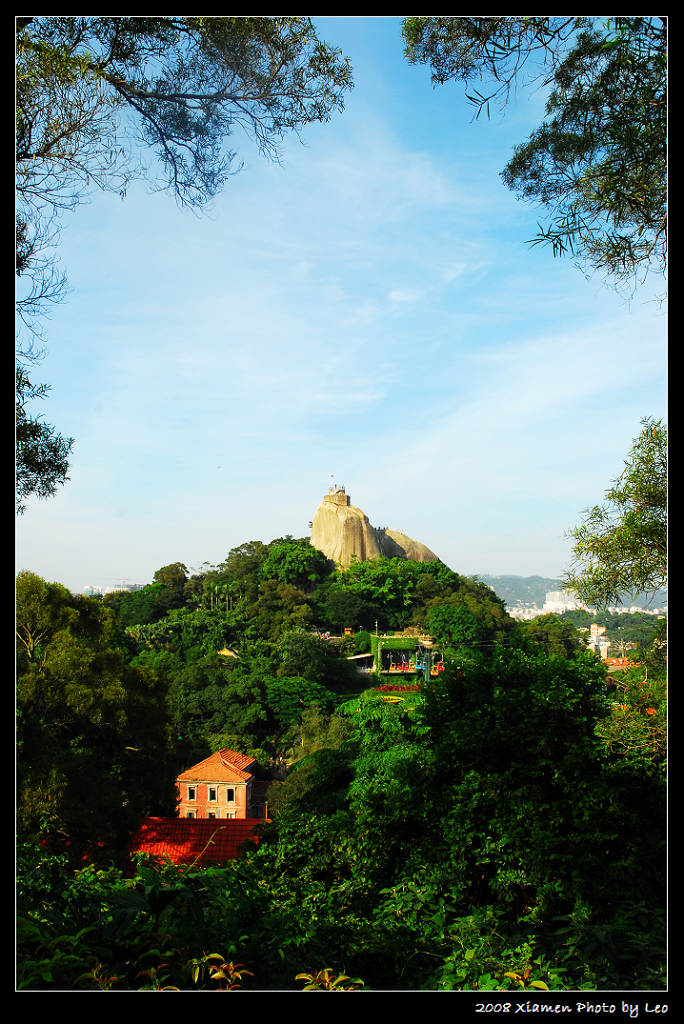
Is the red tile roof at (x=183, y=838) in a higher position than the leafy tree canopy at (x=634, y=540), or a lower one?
lower

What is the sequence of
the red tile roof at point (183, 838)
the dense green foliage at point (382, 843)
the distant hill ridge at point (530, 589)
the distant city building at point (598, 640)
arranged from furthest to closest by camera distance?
the red tile roof at point (183, 838)
the distant city building at point (598, 640)
the distant hill ridge at point (530, 589)
the dense green foliage at point (382, 843)

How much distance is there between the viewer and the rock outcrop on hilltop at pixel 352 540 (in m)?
16.8

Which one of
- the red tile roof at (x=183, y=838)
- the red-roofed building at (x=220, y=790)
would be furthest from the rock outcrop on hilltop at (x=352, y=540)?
the red tile roof at (x=183, y=838)

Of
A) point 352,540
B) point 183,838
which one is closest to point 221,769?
point 183,838

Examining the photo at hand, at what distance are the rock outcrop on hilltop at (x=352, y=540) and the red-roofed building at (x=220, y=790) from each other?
876cm

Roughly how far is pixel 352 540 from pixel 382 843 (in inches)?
558

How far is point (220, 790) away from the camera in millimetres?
6766

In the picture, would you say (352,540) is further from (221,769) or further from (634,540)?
(634,540)

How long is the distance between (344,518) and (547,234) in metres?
13.6

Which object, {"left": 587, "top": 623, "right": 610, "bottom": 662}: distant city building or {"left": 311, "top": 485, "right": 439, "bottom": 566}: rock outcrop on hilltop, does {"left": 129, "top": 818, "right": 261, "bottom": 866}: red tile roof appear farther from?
{"left": 311, "top": 485, "right": 439, "bottom": 566}: rock outcrop on hilltop

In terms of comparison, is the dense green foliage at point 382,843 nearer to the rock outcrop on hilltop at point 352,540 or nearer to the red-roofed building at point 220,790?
the red-roofed building at point 220,790

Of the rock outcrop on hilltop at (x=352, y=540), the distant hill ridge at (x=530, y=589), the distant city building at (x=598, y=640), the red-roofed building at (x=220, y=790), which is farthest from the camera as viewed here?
the rock outcrop on hilltop at (x=352, y=540)
